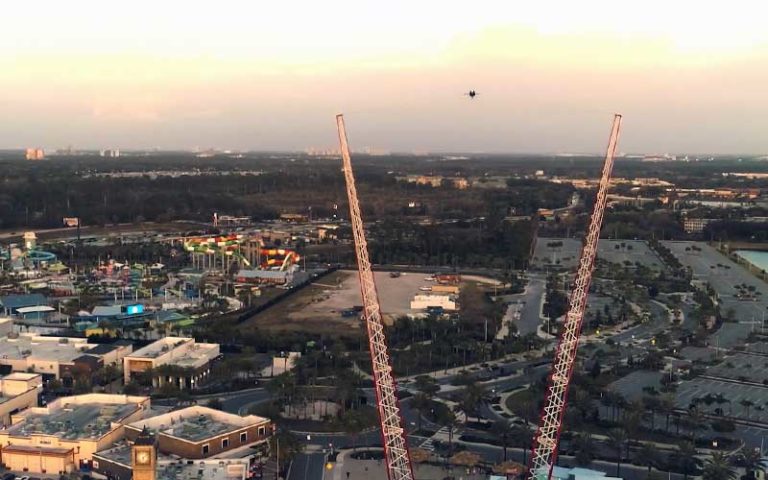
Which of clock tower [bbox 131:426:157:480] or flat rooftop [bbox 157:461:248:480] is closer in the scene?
clock tower [bbox 131:426:157:480]

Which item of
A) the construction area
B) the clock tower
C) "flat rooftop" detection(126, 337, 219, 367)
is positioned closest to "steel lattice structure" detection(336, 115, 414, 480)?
the clock tower

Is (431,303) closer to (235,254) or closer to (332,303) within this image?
(332,303)

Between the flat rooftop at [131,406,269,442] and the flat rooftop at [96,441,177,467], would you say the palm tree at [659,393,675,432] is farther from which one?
the flat rooftop at [96,441,177,467]

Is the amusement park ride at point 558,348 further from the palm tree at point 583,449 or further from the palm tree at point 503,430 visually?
the palm tree at point 503,430

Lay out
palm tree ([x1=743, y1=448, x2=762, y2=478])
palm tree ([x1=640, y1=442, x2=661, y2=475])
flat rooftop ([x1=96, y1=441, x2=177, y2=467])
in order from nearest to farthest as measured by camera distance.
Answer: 1. palm tree ([x1=743, y1=448, x2=762, y2=478])
2. flat rooftop ([x1=96, y1=441, x2=177, y2=467])
3. palm tree ([x1=640, y1=442, x2=661, y2=475])

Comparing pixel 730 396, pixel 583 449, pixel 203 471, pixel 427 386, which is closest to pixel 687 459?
pixel 583 449

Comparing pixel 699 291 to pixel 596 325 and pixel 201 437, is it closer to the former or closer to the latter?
pixel 596 325

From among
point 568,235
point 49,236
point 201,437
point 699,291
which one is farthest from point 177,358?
point 568,235

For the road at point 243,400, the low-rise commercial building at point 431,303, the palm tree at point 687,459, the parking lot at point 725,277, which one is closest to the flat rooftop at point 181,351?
the road at point 243,400
